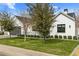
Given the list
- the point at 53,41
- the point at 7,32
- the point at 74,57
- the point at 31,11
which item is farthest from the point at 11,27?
the point at 74,57

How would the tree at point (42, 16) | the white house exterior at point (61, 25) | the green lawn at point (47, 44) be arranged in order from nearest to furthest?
the green lawn at point (47, 44), the tree at point (42, 16), the white house exterior at point (61, 25)

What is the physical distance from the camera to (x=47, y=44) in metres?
6.66

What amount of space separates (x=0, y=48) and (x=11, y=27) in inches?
21.3

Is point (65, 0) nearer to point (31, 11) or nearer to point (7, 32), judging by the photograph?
point (31, 11)

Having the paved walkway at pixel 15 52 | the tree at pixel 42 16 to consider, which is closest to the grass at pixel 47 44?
the paved walkway at pixel 15 52

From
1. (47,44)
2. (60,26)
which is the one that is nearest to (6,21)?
(47,44)

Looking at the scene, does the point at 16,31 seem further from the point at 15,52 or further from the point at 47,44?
the point at 47,44

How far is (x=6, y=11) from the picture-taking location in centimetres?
668

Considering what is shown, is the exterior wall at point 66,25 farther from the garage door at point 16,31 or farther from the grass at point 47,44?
the garage door at point 16,31

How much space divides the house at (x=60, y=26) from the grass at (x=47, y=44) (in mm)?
184

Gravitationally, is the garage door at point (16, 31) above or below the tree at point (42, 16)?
below

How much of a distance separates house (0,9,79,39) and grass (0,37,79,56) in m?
0.18

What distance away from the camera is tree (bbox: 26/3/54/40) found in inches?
260

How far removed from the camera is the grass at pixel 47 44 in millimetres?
6492
